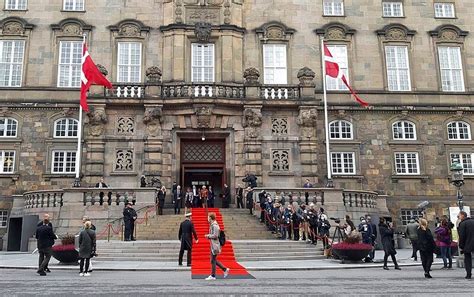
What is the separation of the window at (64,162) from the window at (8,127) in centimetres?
312

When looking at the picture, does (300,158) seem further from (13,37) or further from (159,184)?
(13,37)

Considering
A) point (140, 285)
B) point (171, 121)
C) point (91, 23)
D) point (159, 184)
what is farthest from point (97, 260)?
point (91, 23)

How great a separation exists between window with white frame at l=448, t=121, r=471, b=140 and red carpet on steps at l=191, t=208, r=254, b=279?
18094mm

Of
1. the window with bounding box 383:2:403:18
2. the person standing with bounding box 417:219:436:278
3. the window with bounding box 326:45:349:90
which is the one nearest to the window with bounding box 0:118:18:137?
the window with bounding box 326:45:349:90

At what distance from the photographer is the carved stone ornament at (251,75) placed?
30.9 m

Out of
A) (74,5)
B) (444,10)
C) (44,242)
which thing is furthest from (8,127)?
(444,10)

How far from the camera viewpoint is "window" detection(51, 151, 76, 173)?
30844 millimetres

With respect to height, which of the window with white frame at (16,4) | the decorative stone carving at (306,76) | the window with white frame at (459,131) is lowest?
the window with white frame at (459,131)

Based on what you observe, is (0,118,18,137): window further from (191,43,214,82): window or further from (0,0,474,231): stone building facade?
(191,43,214,82): window

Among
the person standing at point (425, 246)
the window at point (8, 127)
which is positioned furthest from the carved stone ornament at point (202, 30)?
the person standing at point (425, 246)

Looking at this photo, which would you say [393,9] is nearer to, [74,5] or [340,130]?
[340,130]

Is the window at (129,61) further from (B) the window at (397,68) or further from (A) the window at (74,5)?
(B) the window at (397,68)

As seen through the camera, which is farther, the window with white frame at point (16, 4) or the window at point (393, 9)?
the window at point (393, 9)

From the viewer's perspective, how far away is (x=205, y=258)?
18.8 m
